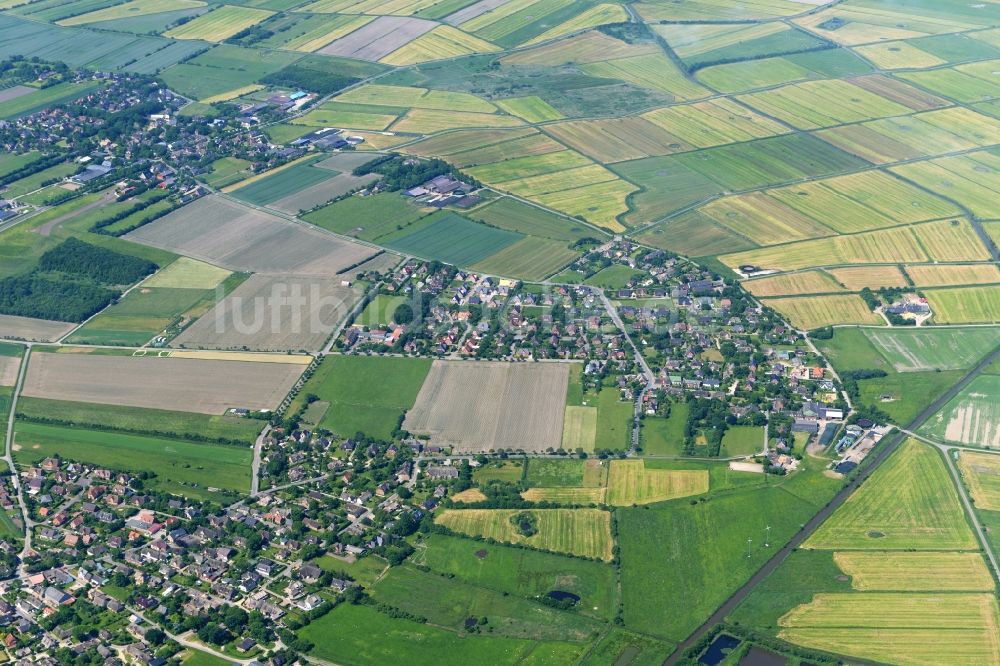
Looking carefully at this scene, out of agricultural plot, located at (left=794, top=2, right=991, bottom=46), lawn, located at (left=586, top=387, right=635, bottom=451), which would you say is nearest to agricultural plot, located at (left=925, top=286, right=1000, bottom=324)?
lawn, located at (left=586, top=387, right=635, bottom=451)

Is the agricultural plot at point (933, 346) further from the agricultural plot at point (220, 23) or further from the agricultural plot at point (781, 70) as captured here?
the agricultural plot at point (220, 23)

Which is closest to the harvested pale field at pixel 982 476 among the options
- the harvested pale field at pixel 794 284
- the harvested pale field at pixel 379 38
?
the harvested pale field at pixel 794 284

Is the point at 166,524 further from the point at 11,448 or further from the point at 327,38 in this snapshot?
the point at 327,38

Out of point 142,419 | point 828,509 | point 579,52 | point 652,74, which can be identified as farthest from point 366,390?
point 579,52

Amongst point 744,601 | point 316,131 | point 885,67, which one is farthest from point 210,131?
point 744,601

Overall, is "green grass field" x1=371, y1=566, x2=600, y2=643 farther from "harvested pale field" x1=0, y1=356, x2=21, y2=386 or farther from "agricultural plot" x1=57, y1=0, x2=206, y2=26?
"agricultural plot" x1=57, y1=0, x2=206, y2=26

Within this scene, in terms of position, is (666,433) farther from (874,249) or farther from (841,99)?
(841,99)
